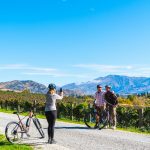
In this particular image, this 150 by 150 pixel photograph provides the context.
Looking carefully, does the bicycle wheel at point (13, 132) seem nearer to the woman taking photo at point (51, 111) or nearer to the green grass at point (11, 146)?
the green grass at point (11, 146)

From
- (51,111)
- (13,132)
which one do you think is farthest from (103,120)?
(13,132)

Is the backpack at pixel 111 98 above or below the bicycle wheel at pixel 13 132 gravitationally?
above

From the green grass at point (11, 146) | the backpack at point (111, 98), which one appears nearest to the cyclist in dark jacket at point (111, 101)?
the backpack at point (111, 98)

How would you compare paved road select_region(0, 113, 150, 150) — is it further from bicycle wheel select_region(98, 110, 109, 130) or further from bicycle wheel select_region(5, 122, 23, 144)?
bicycle wheel select_region(98, 110, 109, 130)

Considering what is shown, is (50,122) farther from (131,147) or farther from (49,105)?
(131,147)

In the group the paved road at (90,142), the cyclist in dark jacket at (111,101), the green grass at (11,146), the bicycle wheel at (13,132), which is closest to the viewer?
the green grass at (11,146)

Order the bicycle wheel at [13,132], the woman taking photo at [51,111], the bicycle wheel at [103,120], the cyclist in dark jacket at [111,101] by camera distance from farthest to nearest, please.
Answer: the cyclist in dark jacket at [111,101] → the bicycle wheel at [103,120] → the bicycle wheel at [13,132] → the woman taking photo at [51,111]

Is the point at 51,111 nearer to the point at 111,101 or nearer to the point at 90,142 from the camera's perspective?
the point at 90,142

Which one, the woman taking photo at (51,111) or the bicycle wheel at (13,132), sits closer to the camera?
the woman taking photo at (51,111)

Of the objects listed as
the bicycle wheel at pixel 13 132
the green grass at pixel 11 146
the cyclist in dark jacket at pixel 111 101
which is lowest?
the green grass at pixel 11 146

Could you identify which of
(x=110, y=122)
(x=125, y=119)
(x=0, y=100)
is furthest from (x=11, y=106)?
(x=110, y=122)

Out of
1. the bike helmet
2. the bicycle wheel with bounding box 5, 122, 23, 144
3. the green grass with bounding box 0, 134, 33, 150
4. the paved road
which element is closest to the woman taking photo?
the bike helmet

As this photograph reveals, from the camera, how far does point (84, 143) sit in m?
15.7

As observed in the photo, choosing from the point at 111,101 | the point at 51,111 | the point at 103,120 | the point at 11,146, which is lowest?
the point at 11,146
